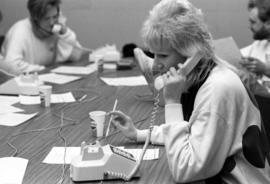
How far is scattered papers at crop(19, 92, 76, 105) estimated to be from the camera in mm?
2461

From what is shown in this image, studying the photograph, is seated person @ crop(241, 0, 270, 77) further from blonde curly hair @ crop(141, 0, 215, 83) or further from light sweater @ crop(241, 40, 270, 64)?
blonde curly hair @ crop(141, 0, 215, 83)

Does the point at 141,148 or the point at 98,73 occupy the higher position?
the point at 141,148

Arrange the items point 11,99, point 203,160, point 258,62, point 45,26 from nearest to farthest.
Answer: point 203,160, point 11,99, point 258,62, point 45,26

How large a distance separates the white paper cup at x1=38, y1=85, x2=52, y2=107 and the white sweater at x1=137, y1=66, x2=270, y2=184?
3.27ft

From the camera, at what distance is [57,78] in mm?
3037

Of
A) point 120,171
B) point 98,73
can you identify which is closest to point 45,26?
point 98,73

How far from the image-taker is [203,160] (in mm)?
1399

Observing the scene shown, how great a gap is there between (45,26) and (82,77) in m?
0.86

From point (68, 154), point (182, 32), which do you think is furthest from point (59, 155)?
point (182, 32)

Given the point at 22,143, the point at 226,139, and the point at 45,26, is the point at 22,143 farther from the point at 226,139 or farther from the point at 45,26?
the point at 45,26

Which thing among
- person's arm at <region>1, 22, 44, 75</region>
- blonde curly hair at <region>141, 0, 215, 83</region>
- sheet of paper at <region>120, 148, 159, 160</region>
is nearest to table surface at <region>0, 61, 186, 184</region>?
sheet of paper at <region>120, 148, 159, 160</region>

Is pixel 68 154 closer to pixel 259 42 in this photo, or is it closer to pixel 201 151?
pixel 201 151

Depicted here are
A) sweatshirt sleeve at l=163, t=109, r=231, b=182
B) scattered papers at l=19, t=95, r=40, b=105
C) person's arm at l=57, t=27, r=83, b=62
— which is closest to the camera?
sweatshirt sleeve at l=163, t=109, r=231, b=182

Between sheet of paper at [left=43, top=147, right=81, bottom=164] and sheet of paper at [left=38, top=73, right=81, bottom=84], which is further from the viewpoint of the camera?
sheet of paper at [left=38, top=73, right=81, bottom=84]
